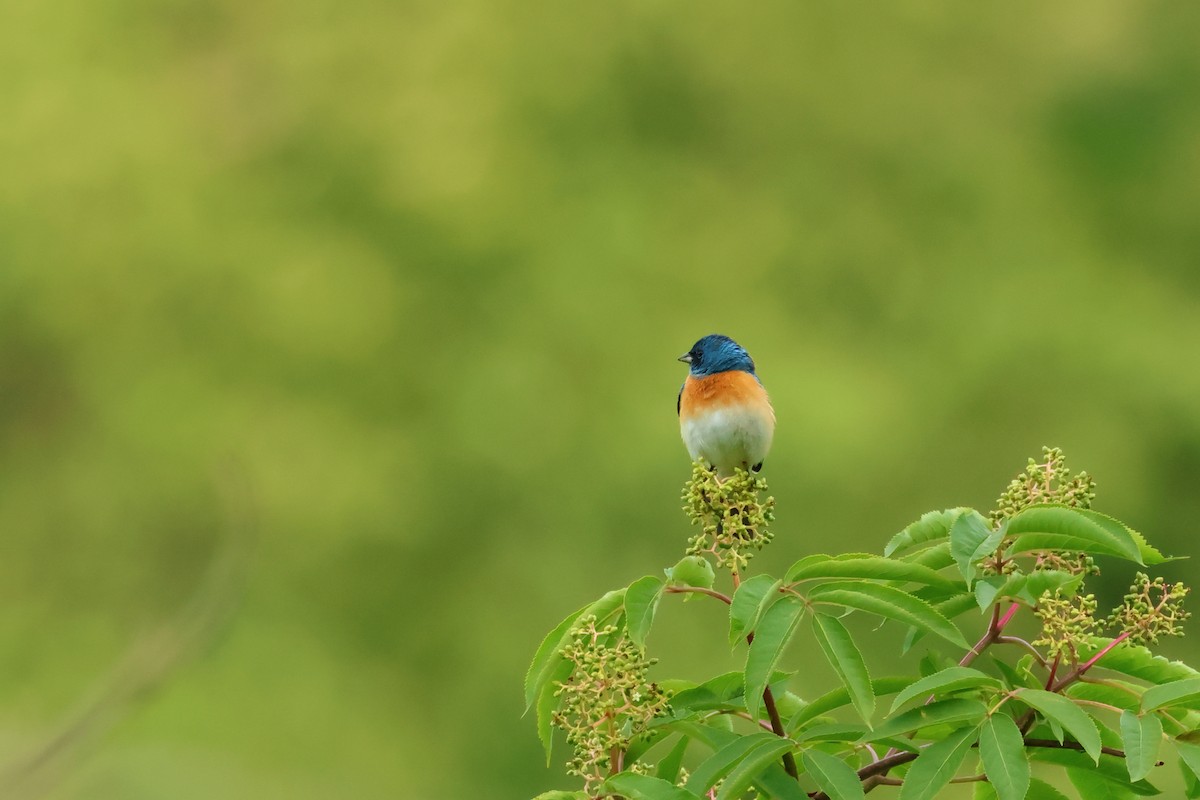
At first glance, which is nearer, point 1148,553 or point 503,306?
point 1148,553

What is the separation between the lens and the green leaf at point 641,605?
1.29 metres

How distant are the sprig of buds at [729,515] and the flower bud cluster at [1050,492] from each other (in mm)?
218

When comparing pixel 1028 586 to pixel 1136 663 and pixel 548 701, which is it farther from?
pixel 548 701

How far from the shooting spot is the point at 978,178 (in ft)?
45.7

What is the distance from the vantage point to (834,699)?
1.35 meters

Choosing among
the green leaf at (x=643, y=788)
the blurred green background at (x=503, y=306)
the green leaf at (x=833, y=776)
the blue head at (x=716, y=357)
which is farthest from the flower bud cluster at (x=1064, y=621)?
the blurred green background at (x=503, y=306)

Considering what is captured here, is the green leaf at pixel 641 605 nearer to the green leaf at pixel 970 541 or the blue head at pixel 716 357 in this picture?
the green leaf at pixel 970 541

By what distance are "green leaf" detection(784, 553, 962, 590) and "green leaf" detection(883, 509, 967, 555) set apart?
0.25 ft

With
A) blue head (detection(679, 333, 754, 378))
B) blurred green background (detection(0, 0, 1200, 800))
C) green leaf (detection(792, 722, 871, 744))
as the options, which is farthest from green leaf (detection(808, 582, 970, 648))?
blurred green background (detection(0, 0, 1200, 800))

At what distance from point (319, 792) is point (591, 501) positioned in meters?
2.79

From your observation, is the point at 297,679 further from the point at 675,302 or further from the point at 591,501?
the point at 675,302

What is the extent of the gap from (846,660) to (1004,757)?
161 millimetres

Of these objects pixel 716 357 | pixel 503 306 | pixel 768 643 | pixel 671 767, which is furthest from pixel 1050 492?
pixel 503 306

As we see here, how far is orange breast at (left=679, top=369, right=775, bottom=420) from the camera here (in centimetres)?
309
